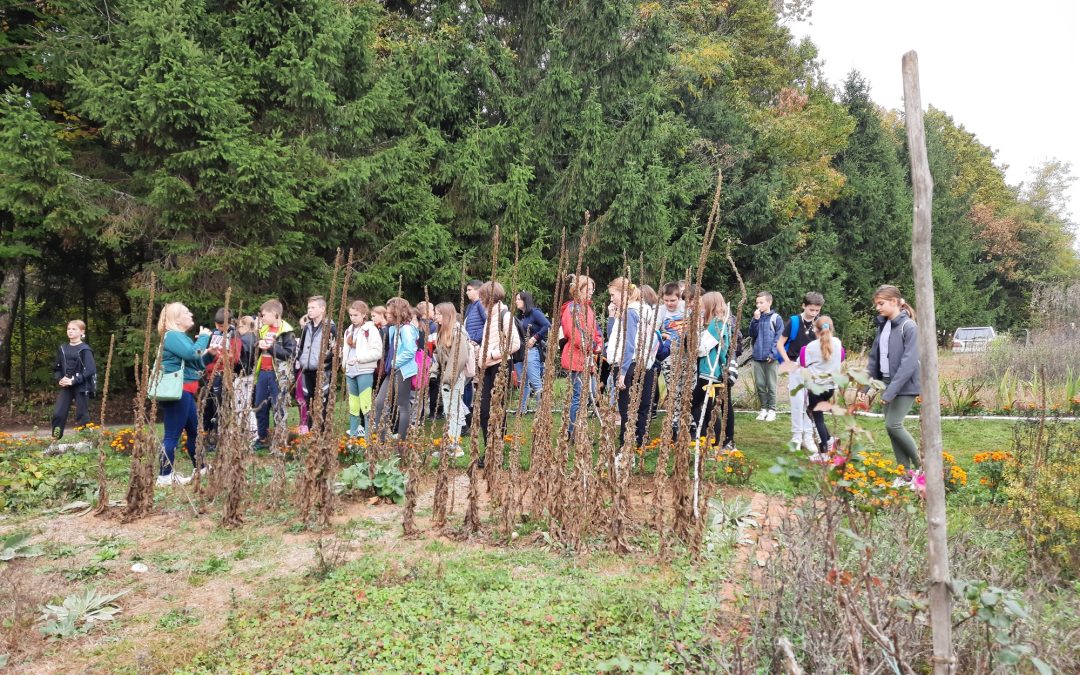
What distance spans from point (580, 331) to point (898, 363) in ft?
9.20

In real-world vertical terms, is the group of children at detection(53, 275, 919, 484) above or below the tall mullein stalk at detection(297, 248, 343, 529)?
above

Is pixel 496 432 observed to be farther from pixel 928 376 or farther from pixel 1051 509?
pixel 928 376

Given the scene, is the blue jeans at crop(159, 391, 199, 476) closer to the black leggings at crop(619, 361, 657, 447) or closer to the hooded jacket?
the black leggings at crop(619, 361, 657, 447)

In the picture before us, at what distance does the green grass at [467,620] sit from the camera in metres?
3.06

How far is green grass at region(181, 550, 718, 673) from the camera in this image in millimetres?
3059

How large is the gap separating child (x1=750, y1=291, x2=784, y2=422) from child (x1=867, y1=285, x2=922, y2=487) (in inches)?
123

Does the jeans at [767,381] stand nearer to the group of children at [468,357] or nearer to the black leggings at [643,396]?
the group of children at [468,357]

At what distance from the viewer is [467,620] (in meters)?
3.42

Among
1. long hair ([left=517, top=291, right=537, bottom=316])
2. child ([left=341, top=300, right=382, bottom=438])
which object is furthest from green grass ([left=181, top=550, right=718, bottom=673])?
long hair ([left=517, top=291, right=537, bottom=316])

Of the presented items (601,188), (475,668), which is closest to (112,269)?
(601,188)

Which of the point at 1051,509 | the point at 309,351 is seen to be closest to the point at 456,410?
the point at 309,351

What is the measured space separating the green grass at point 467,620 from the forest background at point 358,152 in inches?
187

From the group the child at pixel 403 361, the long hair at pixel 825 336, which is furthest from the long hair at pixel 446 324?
the long hair at pixel 825 336

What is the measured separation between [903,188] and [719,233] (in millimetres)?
16043
